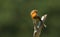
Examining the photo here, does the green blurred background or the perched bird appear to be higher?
the perched bird

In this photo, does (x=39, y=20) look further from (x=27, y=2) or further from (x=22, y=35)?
(x=27, y=2)

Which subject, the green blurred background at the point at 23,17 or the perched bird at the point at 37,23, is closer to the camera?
the perched bird at the point at 37,23

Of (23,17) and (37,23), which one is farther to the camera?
(23,17)

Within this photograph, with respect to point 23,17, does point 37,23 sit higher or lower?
higher

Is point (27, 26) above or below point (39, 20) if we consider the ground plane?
below

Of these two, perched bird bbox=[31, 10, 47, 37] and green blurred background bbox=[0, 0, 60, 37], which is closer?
perched bird bbox=[31, 10, 47, 37]

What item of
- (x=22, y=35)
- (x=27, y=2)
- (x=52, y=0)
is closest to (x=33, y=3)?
(x=27, y=2)

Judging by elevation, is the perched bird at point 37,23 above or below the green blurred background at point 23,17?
above

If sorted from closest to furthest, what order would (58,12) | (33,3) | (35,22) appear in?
(35,22) < (58,12) < (33,3)
